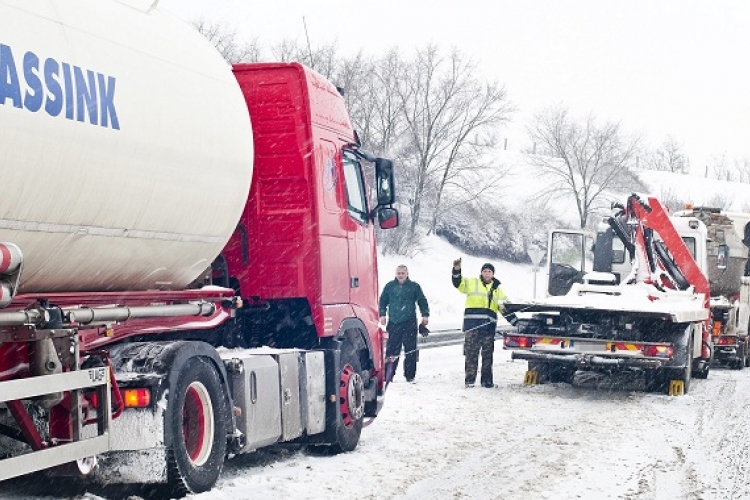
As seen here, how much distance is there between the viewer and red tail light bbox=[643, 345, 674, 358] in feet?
48.8

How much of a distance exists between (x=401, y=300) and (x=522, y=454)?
253 inches

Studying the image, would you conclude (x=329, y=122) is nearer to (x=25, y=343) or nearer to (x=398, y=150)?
(x=25, y=343)

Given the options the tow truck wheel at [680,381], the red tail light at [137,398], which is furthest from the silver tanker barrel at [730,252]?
the red tail light at [137,398]

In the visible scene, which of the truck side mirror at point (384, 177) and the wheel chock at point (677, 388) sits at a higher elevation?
the truck side mirror at point (384, 177)

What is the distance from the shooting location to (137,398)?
23.2 ft

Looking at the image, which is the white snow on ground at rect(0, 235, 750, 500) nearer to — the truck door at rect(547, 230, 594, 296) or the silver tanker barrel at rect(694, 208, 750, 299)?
the truck door at rect(547, 230, 594, 296)

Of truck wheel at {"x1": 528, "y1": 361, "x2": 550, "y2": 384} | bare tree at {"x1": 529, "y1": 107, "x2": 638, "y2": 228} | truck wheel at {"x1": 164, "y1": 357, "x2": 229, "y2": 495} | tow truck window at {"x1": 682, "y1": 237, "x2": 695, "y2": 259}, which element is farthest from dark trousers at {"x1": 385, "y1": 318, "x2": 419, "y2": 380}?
bare tree at {"x1": 529, "y1": 107, "x2": 638, "y2": 228}

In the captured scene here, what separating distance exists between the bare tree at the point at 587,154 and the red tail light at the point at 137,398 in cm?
5632

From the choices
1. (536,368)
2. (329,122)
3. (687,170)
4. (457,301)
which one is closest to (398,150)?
(457,301)

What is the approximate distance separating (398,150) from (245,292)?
42.6 m

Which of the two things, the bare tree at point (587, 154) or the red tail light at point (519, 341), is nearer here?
the red tail light at point (519, 341)

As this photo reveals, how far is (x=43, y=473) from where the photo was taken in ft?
23.8

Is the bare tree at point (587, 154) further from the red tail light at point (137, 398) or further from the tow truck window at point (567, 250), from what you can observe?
the red tail light at point (137, 398)

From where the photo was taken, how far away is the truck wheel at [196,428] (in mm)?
7281
